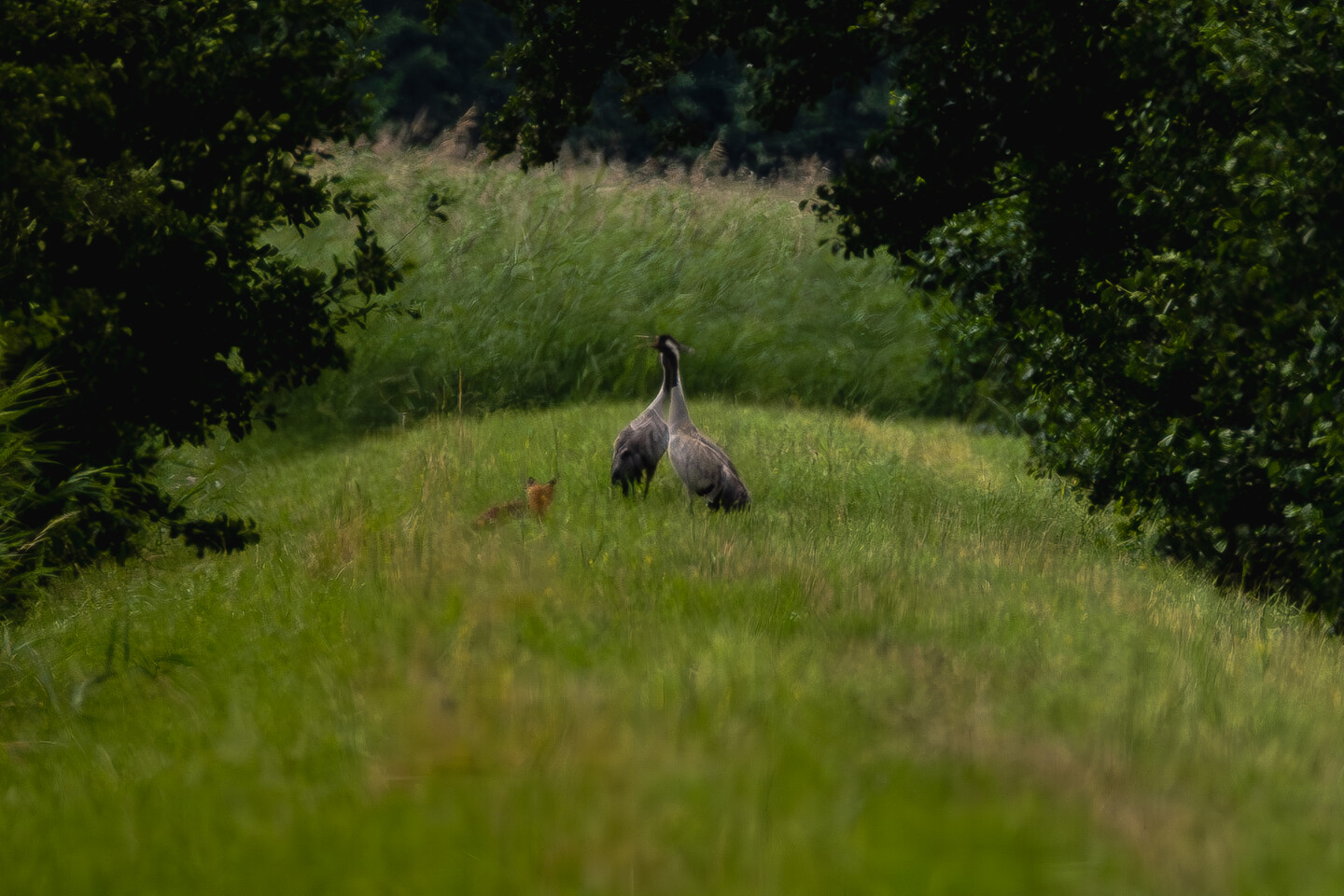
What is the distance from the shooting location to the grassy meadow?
407cm

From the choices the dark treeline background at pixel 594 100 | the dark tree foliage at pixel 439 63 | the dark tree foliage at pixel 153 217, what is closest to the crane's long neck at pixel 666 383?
the dark tree foliage at pixel 153 217

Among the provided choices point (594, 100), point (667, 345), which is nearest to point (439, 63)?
point (594, 100)

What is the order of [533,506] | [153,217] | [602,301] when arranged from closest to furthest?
[153,217] < [533,506] < [602,301]

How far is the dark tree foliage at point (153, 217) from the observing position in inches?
323

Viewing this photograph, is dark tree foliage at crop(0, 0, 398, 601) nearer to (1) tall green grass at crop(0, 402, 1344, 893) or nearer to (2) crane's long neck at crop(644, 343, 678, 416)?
(1) tall green grass at crop(0, 402, 1344, 893)

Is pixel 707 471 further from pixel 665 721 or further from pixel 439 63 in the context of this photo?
pixel 439 63

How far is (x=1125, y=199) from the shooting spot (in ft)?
29.8

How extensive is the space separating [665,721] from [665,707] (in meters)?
0.18

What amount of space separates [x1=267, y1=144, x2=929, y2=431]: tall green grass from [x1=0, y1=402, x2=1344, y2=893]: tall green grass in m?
9.67

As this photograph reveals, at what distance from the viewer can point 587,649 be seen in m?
5.99

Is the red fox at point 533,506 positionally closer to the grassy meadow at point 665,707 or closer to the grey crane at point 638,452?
the grassy meadow at point 665,707

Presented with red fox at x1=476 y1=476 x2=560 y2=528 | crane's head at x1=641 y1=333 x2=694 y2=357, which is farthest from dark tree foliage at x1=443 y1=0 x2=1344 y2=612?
red fox at x1=476 y1=476 x2=560 y2=528

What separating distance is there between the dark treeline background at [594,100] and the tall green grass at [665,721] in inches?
1233

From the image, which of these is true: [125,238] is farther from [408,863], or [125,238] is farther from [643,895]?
[643,895]
